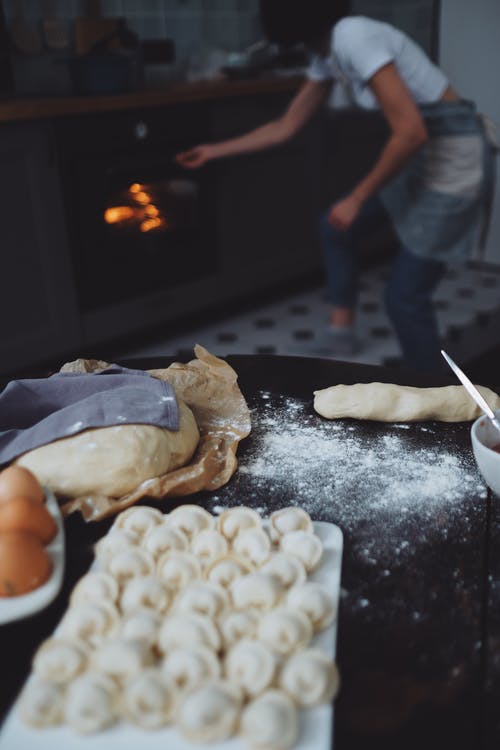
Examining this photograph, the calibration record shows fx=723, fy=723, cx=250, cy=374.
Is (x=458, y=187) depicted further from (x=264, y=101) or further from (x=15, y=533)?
(x=15, y=533)

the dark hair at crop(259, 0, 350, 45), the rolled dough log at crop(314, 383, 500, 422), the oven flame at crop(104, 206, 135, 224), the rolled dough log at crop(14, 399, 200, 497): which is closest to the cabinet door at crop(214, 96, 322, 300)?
the oven flame at crop(104, 206, 135, 224)

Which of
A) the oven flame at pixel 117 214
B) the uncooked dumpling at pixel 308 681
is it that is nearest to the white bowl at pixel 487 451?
the uncooked dumpling at pixel 308 681

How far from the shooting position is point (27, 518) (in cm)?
69

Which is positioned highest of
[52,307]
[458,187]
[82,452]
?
[82,452]

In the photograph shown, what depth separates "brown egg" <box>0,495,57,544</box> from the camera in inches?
27.0

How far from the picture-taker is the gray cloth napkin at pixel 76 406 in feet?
2.82

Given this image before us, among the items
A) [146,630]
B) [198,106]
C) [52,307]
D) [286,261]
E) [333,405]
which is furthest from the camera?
[286,261]

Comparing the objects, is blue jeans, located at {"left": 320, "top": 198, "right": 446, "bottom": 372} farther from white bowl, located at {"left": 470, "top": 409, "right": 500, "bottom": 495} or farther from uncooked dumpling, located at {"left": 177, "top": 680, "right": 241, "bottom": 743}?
uncooked dumpling, located at {"left": 177, "top": 680, "right": 241, "bottom": 743}

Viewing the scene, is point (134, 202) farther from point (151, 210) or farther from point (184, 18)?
point (184, 18)

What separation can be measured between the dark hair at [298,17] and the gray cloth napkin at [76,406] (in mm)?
1333

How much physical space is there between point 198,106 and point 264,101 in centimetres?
40

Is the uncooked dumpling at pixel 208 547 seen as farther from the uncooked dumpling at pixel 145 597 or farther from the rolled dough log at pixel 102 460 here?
the rolled dough log at pixel 102 460

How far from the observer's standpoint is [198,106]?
291cm

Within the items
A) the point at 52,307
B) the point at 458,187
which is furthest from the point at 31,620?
the point at 52,307
